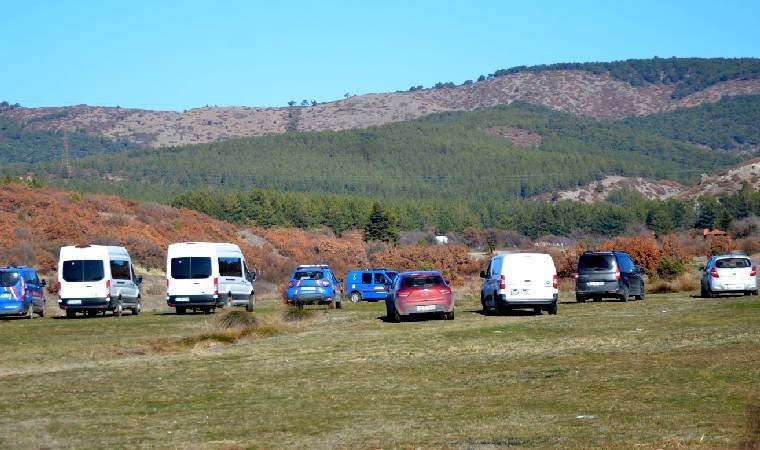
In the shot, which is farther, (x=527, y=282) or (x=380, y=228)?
(x=380, y=228)

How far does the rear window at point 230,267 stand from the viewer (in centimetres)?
4272

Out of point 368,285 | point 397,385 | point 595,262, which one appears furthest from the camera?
point 368,285

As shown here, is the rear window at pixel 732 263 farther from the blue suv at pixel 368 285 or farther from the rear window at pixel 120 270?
the rear window at pixel 120 270

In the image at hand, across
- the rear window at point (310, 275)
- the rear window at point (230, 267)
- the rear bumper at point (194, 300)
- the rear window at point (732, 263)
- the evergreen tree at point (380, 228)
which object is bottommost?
the rear bumper at point (194, 300)

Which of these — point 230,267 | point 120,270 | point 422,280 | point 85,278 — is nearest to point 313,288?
point 230,267

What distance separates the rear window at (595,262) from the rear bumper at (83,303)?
16.8 meters

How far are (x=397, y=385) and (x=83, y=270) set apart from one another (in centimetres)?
2425

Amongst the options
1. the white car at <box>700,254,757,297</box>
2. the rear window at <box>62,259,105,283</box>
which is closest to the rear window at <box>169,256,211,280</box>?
the rear window at <box>62,259,105,283</box>

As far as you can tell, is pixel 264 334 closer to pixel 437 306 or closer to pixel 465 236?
pixel 437 306

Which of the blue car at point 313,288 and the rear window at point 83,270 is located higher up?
the rear window at point 83,270

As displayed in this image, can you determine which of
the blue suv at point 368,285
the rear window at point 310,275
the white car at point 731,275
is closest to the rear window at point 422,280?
the rear window at point 310,275

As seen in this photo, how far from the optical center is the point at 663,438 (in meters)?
13.0

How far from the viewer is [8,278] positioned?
132 feet

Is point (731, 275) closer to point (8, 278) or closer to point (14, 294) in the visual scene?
point (14, 294)
